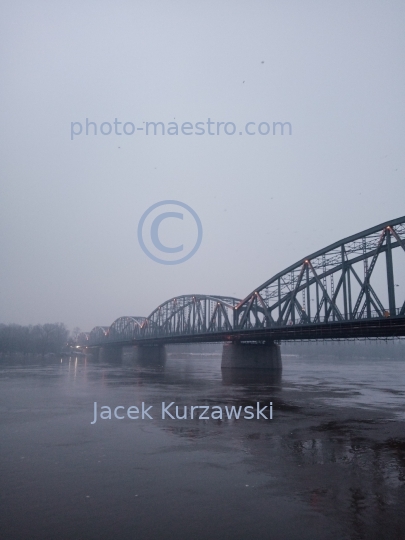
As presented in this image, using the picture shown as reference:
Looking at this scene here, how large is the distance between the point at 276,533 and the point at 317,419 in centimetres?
1492

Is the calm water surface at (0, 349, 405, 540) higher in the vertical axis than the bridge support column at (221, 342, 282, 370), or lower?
higher

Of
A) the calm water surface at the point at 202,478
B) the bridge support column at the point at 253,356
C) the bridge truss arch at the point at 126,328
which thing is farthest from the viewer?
the bridge truss arch at the point at 126,328

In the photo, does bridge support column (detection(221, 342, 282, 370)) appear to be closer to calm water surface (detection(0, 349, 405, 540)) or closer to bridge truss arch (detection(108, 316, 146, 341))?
calm water surface (detection(0, 349, 405, 540))

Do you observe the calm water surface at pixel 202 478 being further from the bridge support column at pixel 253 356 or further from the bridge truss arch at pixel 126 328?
the bridge truss arch at pixel 126 328

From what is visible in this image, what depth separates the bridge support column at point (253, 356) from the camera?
2797 inches

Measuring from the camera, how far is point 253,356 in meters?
72.4

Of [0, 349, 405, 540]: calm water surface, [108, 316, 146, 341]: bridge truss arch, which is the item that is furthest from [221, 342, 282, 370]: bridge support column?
[108, 316, 146, 341]: bridge truss arch

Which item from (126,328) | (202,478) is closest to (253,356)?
(202,478)

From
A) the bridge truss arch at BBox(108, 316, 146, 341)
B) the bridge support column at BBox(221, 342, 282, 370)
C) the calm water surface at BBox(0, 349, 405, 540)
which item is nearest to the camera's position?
the calm water surface at BBox(0, 349, 405, 540)

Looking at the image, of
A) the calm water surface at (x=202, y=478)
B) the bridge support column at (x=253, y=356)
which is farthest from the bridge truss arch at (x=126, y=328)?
the calm water surface at (x=202, y=478)

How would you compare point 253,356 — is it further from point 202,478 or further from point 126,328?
point 126,328

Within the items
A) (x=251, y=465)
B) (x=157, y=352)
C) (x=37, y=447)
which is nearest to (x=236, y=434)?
(x=251, y=465)

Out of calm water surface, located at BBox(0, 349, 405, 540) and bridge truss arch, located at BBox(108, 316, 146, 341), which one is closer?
calm water surface, located at BBox(0, 349, 405, 540)

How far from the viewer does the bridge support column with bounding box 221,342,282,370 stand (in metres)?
71.0
